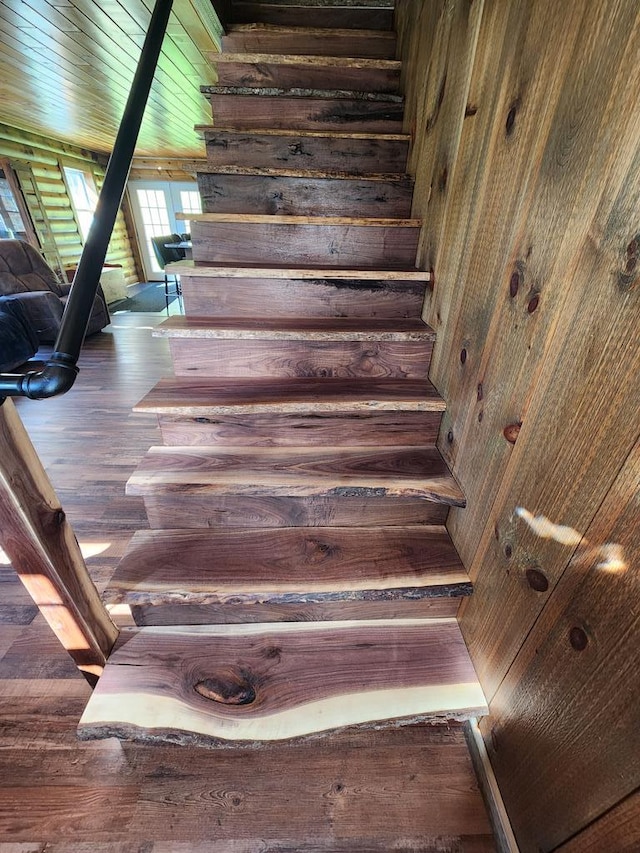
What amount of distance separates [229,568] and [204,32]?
2853mm

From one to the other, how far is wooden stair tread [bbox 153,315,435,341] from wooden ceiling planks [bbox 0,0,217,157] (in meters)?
1.72

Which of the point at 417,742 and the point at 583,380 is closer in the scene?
the point at 583,380

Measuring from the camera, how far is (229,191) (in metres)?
1.32

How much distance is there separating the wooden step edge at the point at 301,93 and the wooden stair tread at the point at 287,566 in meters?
1.61

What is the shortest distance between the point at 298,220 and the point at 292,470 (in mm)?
835

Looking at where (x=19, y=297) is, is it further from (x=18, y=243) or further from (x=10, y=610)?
(x=10, y=610)

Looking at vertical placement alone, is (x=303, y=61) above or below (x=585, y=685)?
above

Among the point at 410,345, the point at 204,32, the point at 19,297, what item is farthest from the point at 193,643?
the point at 19,297

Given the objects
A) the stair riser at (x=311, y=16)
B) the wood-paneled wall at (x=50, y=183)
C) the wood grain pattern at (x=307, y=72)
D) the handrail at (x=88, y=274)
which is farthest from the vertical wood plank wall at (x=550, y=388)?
the wood-paneled wall at (x=50, y=183)

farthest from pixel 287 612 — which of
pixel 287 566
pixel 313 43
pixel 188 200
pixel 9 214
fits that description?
pixel 188 200

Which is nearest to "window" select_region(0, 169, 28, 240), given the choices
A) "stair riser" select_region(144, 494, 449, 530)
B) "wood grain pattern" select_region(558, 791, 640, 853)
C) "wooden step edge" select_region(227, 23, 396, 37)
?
"wooden step edge" select_region(227, 23, 396, 37)

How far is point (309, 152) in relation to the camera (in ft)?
4.61

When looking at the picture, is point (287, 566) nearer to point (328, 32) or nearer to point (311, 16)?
point (328, 32)

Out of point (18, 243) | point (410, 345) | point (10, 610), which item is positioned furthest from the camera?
point (18, 243)
